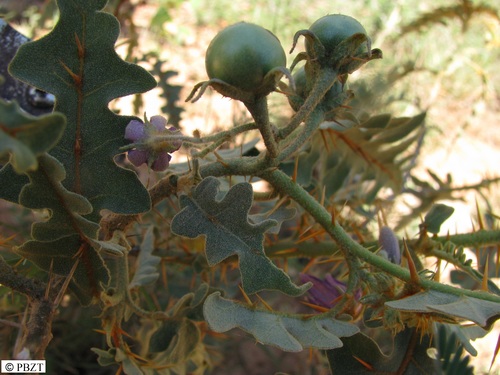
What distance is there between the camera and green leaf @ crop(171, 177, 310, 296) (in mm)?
719

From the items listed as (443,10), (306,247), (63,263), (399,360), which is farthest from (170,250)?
(443,10)

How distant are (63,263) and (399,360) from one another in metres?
0.59

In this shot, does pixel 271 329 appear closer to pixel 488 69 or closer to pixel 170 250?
pixel 170 250

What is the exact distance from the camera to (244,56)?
58 cm

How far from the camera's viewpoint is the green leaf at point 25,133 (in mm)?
472

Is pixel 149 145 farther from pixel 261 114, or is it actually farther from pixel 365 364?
pixel 365 364

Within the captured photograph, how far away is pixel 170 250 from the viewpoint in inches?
48.5

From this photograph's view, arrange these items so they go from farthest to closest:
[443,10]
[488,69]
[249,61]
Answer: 1. [488,69]
2. [443,10]
3. [249,61]

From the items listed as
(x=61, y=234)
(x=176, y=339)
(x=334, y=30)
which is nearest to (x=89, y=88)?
(x=61, y=234)

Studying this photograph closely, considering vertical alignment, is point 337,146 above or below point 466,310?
below

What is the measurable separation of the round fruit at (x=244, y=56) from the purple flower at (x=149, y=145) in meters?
0.14

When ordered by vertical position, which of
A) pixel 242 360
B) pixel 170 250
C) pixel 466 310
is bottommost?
pixel 242 360

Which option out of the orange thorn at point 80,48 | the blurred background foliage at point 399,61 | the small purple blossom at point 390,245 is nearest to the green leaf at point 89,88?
the orange thorn at point 80,48

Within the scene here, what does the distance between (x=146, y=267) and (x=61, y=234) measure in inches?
11.3
